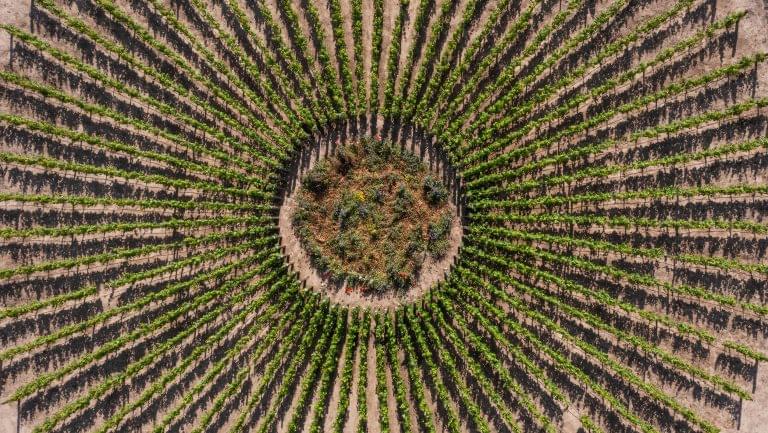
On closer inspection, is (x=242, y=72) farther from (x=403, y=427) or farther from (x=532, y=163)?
(x=403, y=427)

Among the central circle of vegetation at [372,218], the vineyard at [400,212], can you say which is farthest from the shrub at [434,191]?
the vineyard at [400,212]

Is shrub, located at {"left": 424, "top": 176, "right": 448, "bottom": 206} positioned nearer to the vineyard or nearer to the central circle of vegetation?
the central circle of vegetation

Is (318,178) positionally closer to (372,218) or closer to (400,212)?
(372,218)

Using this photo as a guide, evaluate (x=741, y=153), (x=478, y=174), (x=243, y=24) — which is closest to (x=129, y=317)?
(x=243, y=24)

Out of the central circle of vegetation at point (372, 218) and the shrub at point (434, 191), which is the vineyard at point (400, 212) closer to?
the shrub at point (434, 191)

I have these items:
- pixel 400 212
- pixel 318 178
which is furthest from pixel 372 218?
pixel 318 178
